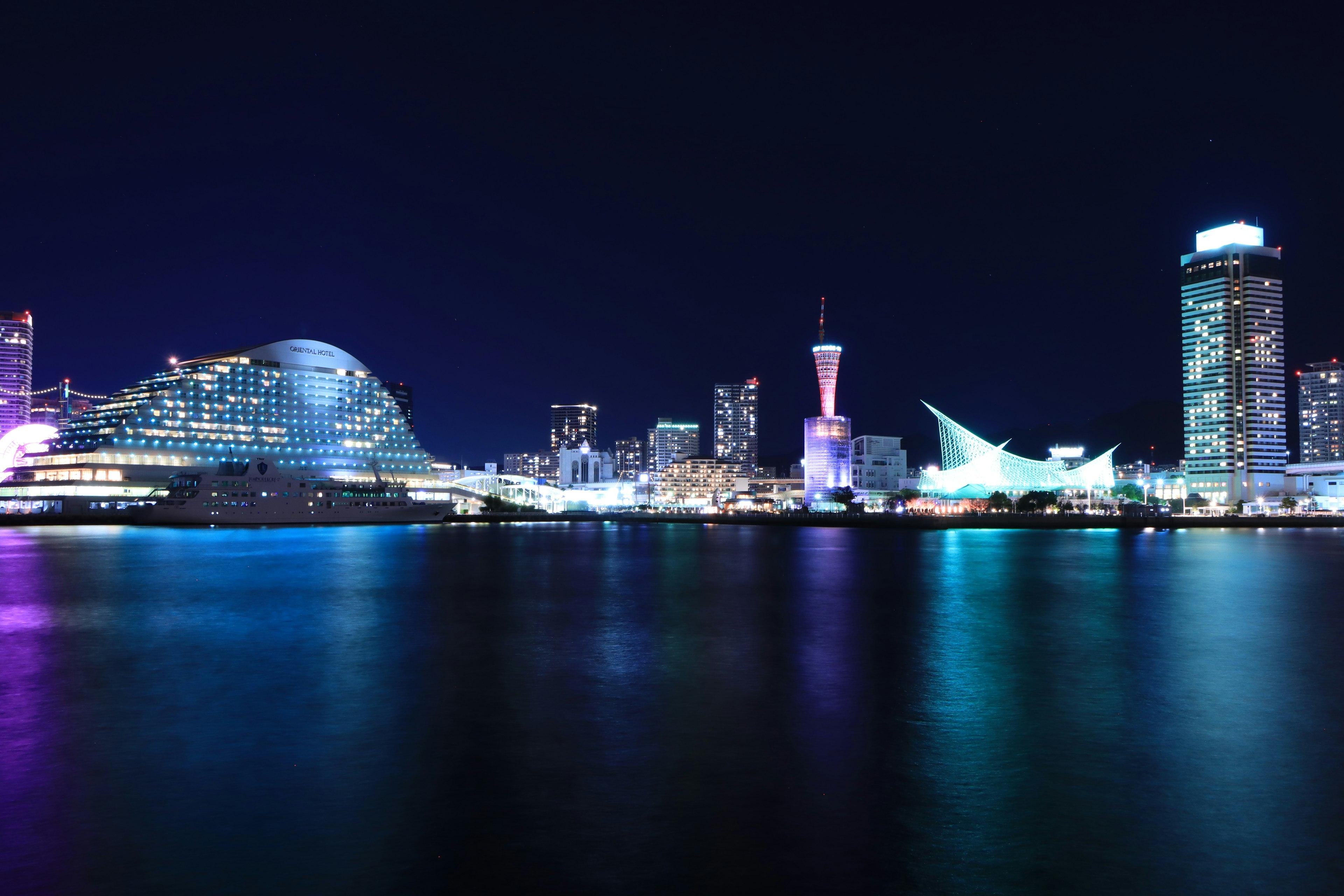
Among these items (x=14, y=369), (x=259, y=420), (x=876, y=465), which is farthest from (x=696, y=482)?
(x=14, y=369)

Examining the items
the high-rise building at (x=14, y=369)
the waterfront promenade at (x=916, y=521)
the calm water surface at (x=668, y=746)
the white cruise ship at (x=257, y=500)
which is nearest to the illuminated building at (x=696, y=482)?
the waterfront promenade at (x=916, y=521)

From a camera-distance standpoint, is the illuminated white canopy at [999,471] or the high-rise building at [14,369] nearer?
the illuminated white canopy at [999,471]

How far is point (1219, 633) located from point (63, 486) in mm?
97843

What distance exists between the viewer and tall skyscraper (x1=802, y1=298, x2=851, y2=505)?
466ft

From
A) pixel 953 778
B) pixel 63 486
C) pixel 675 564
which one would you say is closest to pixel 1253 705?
pixel 953 778

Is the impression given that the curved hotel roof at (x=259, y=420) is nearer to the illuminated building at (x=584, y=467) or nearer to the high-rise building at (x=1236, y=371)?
the illuminated building at (x=584, y=467)

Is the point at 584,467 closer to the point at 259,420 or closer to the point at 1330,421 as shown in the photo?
the point at 259,420

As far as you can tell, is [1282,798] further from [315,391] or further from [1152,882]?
[315,391]

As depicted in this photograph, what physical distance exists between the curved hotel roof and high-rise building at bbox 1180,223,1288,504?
371 ft

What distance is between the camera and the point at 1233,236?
5300 inches

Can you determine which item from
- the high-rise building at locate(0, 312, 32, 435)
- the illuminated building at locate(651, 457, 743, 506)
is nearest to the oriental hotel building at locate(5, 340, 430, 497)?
the illuminated building at locate(651, 457, 743, 506)

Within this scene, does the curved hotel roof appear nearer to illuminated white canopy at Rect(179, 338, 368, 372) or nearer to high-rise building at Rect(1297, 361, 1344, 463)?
illuminated white canopy at Rect(179, 338, 368, 372)

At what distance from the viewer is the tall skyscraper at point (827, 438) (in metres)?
142

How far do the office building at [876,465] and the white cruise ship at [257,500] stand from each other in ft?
272
